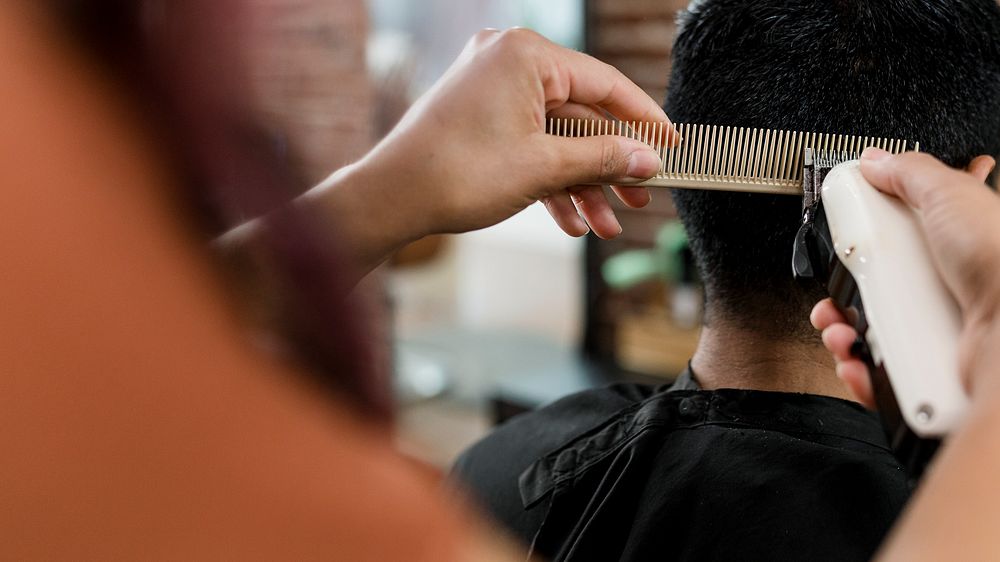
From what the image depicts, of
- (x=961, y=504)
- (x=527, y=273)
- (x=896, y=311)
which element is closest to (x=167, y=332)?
(x=961, y=504)

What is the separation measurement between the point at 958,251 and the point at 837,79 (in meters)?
0.43

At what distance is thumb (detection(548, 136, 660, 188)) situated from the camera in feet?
2.89

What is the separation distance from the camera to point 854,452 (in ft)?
2.94

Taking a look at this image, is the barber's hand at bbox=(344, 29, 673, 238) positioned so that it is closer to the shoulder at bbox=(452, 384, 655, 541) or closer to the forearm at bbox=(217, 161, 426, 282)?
the forearm at bbox=(217, 161, 426, 282)

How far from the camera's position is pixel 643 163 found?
0.88 metres

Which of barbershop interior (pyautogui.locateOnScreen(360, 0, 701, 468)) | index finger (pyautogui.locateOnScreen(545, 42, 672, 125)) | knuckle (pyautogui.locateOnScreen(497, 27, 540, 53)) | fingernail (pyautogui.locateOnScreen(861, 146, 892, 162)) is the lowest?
barbershop interior (pyautogui.locateOnScreen(360, 0, 701, 468))

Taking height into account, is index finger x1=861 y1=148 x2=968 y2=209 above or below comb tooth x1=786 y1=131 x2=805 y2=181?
above

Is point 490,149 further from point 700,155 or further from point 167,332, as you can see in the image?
point 167,332

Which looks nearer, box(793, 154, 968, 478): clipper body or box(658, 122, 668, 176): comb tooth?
box(793, 154, 968, 478): clipper body

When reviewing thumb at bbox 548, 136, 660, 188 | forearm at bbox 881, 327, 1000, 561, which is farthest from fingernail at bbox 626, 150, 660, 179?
forearm at bbox 881, 327, 1000, 561

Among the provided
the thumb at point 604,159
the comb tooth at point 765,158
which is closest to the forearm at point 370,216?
the thumb at point 604,159

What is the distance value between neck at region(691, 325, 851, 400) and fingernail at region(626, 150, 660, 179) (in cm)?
28

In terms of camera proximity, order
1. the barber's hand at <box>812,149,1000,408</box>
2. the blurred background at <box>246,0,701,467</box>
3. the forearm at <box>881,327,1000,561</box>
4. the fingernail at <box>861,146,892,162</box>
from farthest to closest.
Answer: the blurred background at <box>246,0,701,467</box> → the fingernail at <box>861,146,892,162</box> → the barber's hand at <box>812,149,1000,408</box> → the forearm at <box>881,327,1000,561</box>

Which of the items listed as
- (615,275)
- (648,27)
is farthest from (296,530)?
(615,275)
